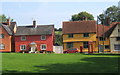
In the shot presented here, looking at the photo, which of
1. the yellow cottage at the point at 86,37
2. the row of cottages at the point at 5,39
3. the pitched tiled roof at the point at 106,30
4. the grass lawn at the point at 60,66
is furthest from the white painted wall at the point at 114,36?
the grass lawn at the point at 60,66

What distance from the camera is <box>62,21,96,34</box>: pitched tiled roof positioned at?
60.6 m

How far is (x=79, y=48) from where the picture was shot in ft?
195

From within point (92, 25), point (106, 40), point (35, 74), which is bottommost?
point (35, 74)

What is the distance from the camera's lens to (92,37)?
59.7 m

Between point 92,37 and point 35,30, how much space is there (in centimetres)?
1563

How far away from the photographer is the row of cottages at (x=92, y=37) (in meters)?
58.8

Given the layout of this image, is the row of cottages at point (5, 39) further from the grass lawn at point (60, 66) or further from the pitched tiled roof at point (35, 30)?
the grass lawn at point (60, 66)

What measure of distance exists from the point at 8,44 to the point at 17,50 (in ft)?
9.63

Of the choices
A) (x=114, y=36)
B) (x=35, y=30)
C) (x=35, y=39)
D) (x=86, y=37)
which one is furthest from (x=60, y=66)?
(x=35, y=30)

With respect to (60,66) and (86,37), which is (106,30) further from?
(60,66)

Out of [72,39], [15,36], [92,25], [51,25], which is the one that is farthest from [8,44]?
[92,25]

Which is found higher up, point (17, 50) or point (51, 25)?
point (51, 25)

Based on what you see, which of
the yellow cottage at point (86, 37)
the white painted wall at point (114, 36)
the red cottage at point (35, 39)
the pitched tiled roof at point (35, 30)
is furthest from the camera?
the pitched tiled roof at point (35, 30)

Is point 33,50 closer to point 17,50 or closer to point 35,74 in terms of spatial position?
point 17,50
